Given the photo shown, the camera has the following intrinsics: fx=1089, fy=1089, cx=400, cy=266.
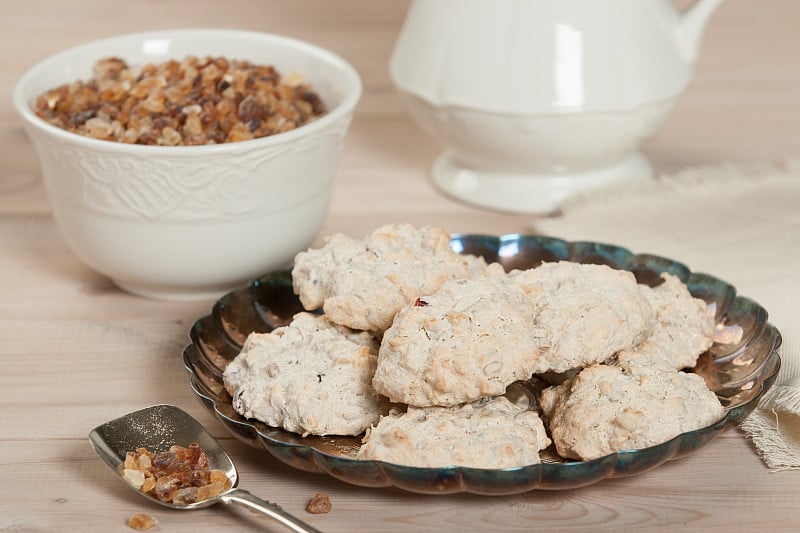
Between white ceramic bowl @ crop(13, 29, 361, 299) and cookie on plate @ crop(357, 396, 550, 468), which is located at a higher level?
cookie on plate @ crop(357, 396, 550, 468)

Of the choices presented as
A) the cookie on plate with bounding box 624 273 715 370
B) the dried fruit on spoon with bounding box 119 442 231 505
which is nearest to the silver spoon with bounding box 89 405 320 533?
the dried fruit on spoon with bounding box 119 442 231 505

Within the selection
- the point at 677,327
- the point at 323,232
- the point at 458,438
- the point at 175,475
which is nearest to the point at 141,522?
the point at 175,475

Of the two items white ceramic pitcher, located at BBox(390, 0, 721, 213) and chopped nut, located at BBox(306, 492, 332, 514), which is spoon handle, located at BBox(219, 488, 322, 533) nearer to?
chopped nut, located at BBox(306, 492, 332, 514)

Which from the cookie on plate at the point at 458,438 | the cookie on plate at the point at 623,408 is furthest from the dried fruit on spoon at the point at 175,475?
the cookie on plate at the point at 623,408

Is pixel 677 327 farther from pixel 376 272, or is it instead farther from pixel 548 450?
pixel 376 272

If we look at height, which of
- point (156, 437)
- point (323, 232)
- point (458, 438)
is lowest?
point (323, 232)

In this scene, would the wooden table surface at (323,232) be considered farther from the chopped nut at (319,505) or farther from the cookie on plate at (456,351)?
the cookie on plate at (456,351)
